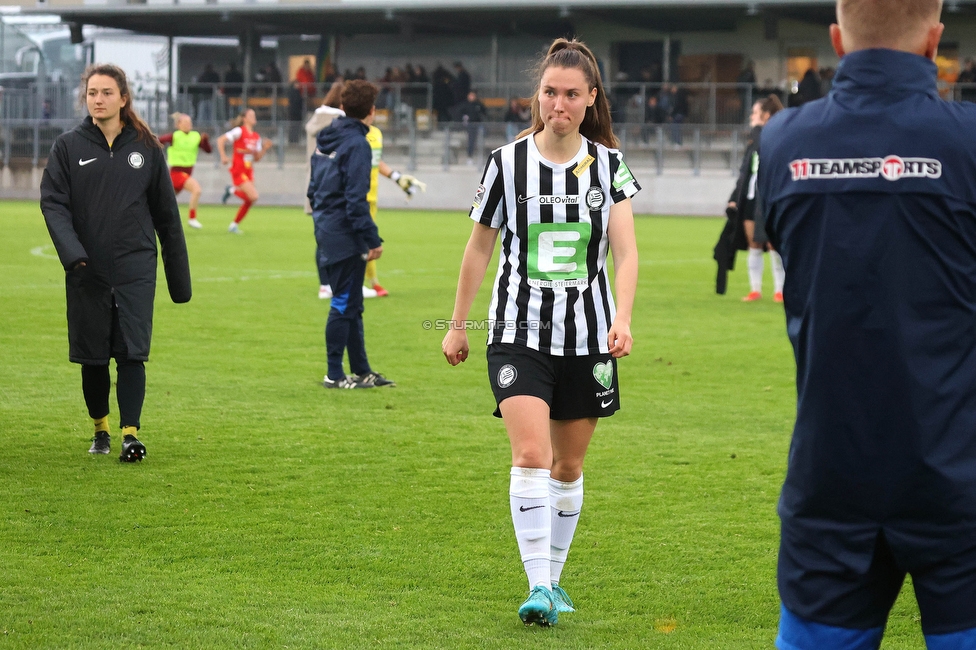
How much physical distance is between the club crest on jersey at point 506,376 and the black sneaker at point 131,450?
3.00 metres

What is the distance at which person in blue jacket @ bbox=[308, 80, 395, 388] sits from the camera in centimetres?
879

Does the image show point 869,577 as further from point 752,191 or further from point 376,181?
point 376,181

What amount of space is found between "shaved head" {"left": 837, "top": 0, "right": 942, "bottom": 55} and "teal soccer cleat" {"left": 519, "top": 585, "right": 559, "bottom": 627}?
228 centimetres

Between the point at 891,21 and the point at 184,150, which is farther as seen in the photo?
the point at 184,150

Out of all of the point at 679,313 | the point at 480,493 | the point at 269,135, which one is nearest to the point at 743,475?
the point at 480,493

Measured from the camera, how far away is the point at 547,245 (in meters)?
4.36

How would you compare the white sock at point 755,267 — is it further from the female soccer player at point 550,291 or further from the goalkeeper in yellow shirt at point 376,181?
the female soccer player at point 550,291

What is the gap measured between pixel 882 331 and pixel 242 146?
22.7 m

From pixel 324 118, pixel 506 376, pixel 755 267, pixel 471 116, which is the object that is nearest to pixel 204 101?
pixel 471 116

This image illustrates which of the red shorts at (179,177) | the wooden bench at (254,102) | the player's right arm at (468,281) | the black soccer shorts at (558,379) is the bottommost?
the black soccer shorts at (558,379)

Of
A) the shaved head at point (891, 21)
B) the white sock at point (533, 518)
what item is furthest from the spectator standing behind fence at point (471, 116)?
the shaved head at point (891, 21)

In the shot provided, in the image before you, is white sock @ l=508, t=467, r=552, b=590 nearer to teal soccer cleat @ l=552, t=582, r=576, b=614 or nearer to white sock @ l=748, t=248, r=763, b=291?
teal soccer cleat @ l=552, t=582, r=576, b=614

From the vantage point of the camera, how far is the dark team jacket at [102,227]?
648 cm

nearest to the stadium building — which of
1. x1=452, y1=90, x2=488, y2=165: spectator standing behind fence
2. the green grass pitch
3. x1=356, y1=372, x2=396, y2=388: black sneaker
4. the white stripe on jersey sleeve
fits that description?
x1=452, y1=90, x2=488, y2=165: spectator standing behind fence
